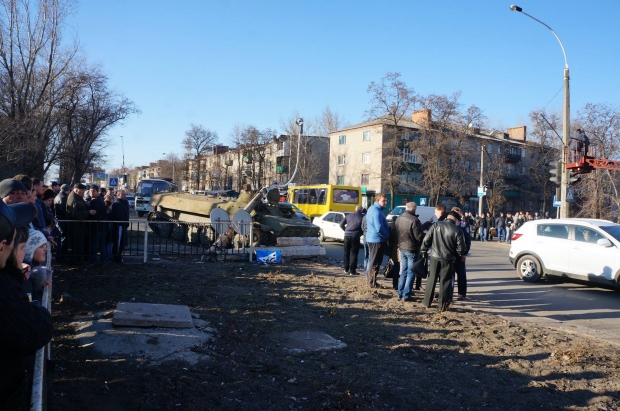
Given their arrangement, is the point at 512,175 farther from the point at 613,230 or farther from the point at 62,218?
the point at 62,218

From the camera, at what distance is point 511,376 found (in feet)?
17.8

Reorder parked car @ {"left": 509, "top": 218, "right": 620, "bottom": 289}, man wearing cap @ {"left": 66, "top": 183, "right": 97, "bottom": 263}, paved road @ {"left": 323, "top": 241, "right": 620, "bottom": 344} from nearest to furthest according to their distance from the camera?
paved road @ {"left": 323, "top": 241, "right": 620, "bottom": 344} < man wearing cap @ {"left": 66, "top": 183, "right": 97, "bottom": 263} < parked car @ {"left": 509, "top": 218, "right": 620, "bottom": 289}

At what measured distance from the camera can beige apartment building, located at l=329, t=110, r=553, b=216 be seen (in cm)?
4712

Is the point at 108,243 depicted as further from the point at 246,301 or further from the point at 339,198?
the point at 339,198

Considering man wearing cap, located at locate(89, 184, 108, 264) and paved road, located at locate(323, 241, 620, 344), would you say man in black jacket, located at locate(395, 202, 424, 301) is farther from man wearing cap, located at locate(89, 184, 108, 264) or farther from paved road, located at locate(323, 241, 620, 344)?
man wearing cap, located at locate(89, 184, 108, 264)

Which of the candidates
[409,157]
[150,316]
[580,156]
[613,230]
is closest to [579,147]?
[580,156]

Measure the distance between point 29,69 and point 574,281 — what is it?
24241mm

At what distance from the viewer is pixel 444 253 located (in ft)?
26.7

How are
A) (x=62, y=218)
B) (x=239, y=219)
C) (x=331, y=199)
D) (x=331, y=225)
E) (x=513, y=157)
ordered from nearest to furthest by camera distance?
(x=62, y=218) < (x=239, y=219) < (x=331, y=225) < (x=331, y=199) < (x=513, y=157)

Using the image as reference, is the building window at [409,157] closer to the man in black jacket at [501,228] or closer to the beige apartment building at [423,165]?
the beige apartment building at [423,165]

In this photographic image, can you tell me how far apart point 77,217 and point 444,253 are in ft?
25.3

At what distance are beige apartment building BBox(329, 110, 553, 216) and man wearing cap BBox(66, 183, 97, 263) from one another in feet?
102

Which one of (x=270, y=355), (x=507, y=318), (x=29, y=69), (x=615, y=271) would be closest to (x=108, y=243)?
(x=270, y=355)

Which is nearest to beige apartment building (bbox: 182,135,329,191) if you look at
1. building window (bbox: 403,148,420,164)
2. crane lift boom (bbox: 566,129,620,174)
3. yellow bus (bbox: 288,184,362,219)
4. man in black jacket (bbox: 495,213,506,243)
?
building window (bbox: 403,148,420,164)
